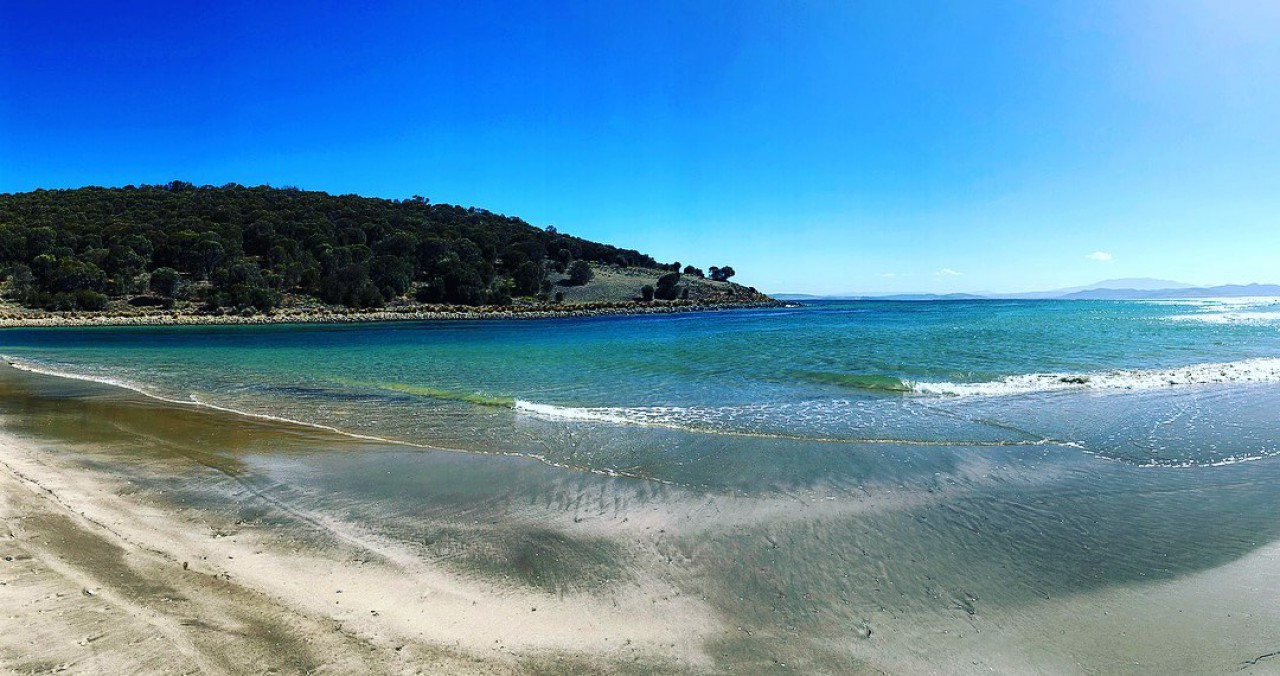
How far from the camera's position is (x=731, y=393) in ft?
52.3

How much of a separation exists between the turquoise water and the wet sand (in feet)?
6.49

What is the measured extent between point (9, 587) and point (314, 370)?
1880 centimetres

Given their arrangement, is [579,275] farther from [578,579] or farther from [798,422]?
[578,579]

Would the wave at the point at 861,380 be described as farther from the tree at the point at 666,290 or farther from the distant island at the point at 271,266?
the tree at the point at 666,290

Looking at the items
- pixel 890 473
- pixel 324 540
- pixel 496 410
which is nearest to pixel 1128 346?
pixel 890 473

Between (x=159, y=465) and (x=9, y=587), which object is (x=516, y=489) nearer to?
(x=9, y=587)

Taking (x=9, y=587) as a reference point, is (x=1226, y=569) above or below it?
below

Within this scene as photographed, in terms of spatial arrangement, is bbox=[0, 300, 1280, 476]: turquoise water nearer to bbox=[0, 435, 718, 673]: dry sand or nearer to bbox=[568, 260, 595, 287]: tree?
bbox=[0, 435, 718, 673]: dry sand

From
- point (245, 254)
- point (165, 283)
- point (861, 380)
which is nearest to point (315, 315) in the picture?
point (165, 283)

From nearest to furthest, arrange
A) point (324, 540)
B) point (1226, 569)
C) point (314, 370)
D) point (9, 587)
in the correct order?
point (9, 587) < point (1226, 569) < point (324, 540) < point (314, 370)

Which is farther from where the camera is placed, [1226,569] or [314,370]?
[314,370]

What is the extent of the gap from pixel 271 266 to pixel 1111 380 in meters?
94.0

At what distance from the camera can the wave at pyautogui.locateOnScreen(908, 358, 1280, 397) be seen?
1600 centimetres

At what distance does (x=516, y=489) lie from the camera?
790 cm
